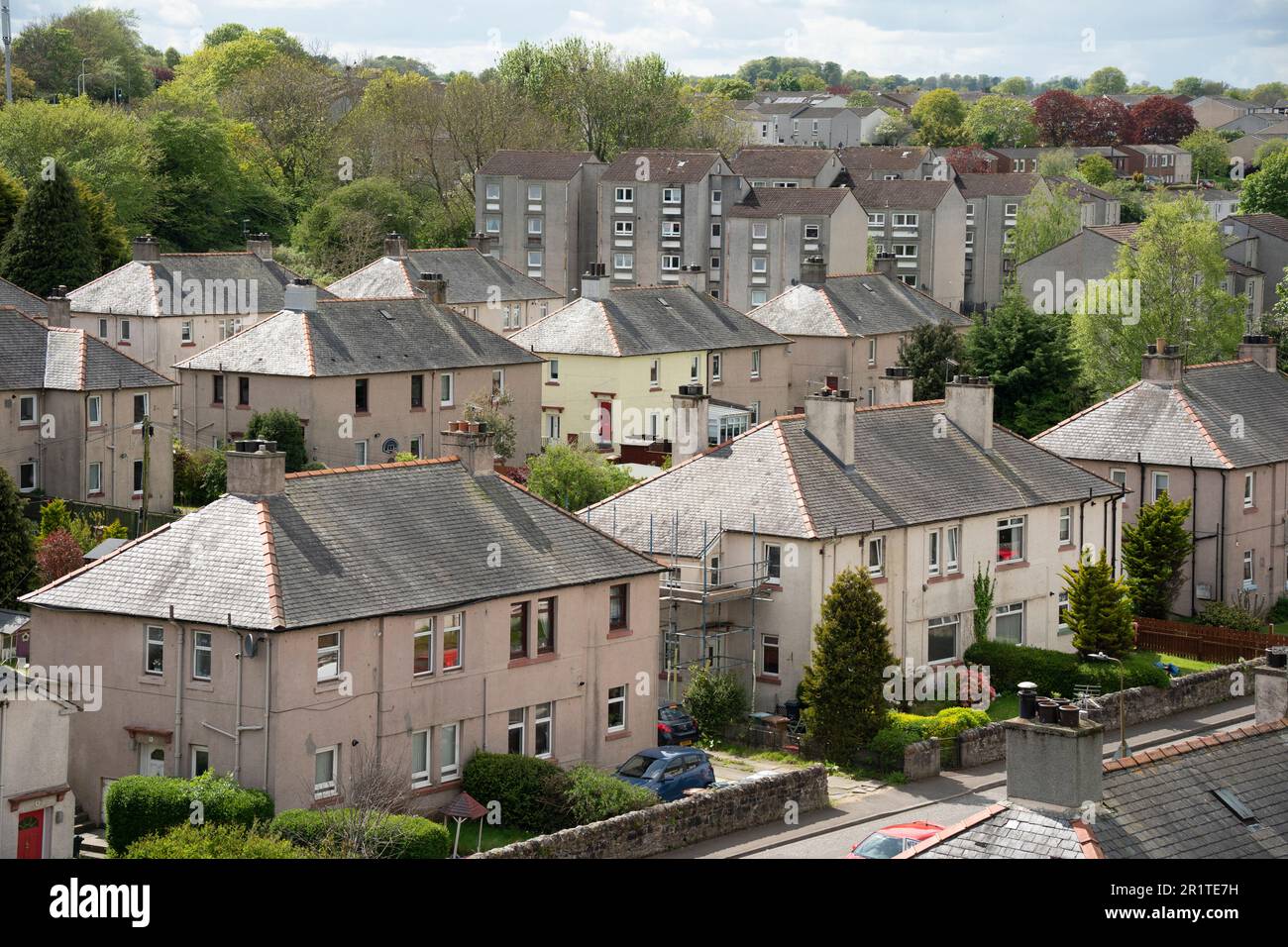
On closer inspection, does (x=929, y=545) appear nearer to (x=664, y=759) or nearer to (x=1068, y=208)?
(x=664, y=759)

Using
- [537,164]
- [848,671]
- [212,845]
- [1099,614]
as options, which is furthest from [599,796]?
[537,164]

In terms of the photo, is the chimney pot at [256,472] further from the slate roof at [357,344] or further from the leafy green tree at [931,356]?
the leafy green tree at [931,356]

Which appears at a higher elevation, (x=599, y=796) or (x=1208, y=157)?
(x=1208, y=157)

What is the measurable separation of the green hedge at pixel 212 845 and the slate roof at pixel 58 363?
3313 cm

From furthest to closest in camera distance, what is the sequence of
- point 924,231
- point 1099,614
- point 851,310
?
1. point 924,231
2. point 851,310
3. point 1099,614

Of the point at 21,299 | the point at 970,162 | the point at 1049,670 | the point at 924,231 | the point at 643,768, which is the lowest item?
the point at 643,768

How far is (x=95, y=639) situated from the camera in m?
34.2

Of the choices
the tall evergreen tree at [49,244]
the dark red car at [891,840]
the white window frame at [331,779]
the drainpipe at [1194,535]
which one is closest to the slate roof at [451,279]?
the tall evergreen tree at [49,244]

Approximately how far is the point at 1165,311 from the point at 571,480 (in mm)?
41946

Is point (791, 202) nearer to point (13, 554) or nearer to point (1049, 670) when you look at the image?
point (1049, 670)

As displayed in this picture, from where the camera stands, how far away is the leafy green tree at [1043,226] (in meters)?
116

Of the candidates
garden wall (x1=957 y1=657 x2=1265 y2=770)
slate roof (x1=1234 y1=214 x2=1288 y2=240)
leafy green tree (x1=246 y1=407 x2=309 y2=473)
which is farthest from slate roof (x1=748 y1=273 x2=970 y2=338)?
garden wall (x1=957 y1=657 x2=1265 y2=770)

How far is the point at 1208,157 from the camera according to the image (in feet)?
634
